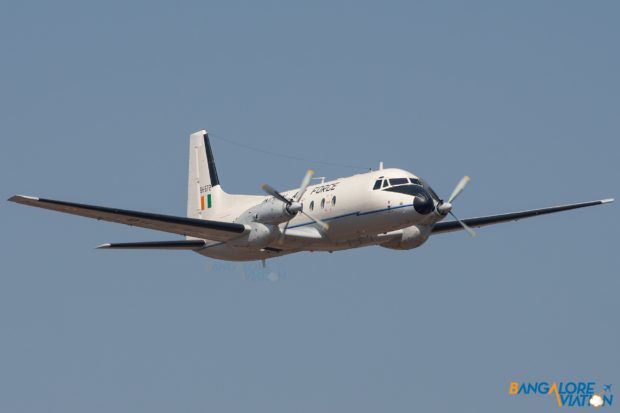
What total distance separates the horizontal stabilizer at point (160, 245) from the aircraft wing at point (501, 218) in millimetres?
7032

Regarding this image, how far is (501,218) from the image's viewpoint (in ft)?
120

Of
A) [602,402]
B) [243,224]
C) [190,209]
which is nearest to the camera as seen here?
[602,402]

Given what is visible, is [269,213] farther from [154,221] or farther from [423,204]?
[423,204]

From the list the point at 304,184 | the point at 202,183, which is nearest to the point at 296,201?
the point at 304,184

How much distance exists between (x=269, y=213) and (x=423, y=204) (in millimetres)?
4216

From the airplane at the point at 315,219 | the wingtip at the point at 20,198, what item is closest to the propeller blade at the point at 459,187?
the airplane at the point at 315,219

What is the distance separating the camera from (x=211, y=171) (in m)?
39.6

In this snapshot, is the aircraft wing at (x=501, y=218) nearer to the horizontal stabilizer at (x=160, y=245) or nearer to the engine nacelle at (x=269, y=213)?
the engine nacelle at (x=269, y=213)

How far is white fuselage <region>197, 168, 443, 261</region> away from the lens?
31.9 meters

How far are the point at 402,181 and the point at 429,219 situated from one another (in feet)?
4.08

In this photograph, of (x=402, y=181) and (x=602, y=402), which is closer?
(x=602, y=402)

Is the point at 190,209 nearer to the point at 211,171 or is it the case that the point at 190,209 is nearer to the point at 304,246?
the point at 211,171

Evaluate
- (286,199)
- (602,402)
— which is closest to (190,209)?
(286,199)

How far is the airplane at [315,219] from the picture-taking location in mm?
31859
